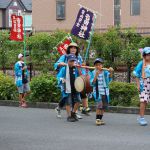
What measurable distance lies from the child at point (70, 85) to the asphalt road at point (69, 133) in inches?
11.7

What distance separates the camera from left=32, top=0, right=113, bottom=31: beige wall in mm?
35031

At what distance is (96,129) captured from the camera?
31.2 feet

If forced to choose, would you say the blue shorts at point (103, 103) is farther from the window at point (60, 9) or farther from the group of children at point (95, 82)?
the window at point (60, 9)

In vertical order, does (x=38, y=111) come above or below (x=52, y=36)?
below

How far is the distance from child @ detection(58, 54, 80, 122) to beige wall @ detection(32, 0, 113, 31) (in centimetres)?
2474

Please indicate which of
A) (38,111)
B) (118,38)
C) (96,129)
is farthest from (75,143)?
(118,38)

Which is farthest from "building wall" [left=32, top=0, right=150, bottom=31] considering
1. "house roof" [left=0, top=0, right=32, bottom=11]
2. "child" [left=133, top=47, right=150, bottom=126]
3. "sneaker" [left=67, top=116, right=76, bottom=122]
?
"house roof" [left=0, top=0, right=32, bottom=11]

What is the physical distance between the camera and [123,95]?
12664mm

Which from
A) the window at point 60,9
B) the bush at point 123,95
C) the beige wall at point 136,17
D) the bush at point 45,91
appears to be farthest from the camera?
the window at point 60,9

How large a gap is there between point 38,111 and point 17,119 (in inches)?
62.8

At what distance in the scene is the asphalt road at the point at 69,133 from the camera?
790 centimetres

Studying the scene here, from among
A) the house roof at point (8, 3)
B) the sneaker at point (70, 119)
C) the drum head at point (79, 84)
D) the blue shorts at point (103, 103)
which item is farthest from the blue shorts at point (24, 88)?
the house roof at point (8, 3)

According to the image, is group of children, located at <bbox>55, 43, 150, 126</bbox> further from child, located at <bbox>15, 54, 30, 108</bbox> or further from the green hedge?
child, located at <bbox>15, 54, 30, 108</bbox>

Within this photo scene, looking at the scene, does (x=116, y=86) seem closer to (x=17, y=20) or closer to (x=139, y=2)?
(x=17, y=20)
